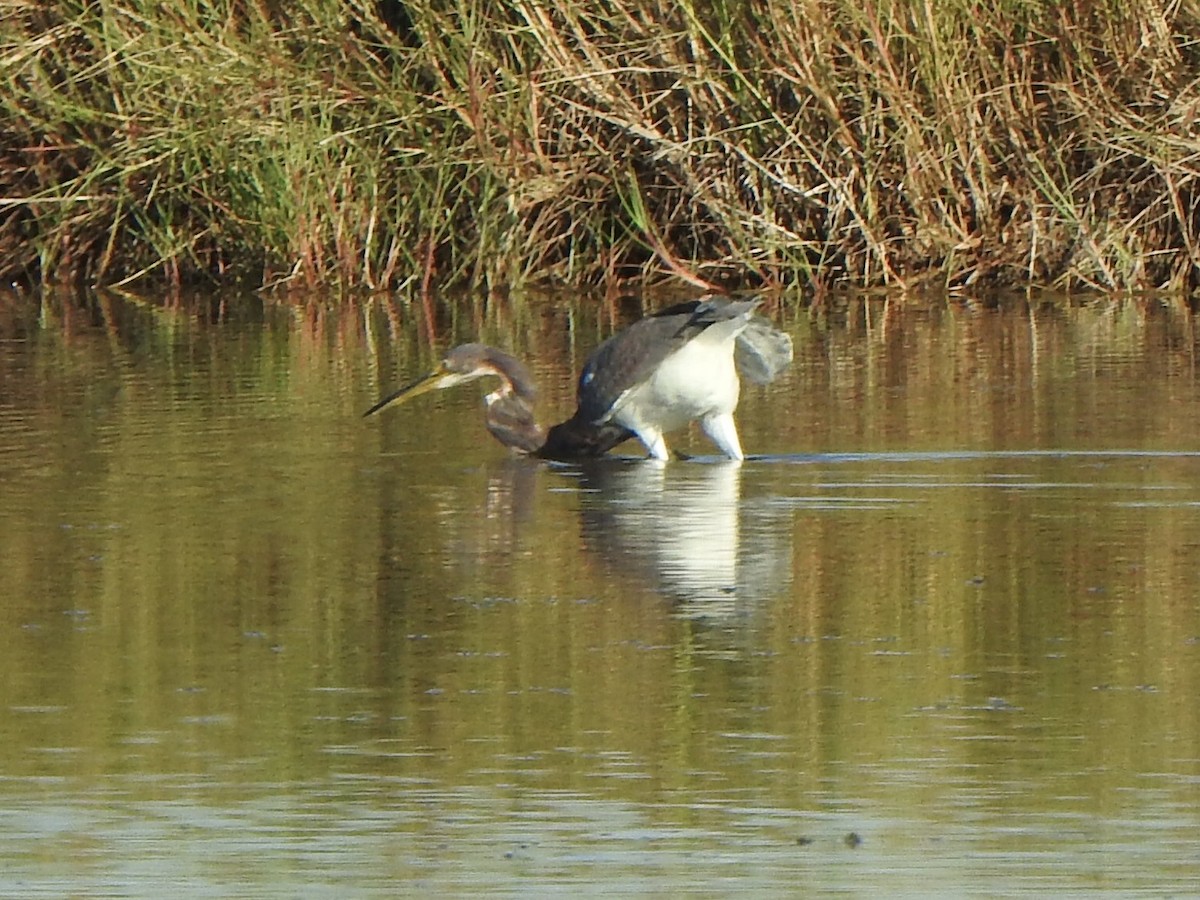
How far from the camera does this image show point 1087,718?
15.4 feet

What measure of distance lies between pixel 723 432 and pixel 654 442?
25 centimetres

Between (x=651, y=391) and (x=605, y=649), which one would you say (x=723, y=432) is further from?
(x=605, y=649)

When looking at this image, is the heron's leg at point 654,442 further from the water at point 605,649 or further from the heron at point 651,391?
the water at point 605,649

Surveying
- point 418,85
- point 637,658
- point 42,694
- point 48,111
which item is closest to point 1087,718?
point 637,658

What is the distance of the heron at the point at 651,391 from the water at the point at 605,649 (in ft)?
0.45

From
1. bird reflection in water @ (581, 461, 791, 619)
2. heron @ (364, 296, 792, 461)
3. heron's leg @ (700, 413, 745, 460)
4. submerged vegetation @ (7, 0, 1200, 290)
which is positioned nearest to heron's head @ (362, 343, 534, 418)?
heron @ (364, 296, 792, 461)

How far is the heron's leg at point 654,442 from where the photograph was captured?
313 inches

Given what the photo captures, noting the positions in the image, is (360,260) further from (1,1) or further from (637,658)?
(637,658)

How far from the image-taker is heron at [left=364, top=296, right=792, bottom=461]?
7.75 metres

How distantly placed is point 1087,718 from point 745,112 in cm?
857

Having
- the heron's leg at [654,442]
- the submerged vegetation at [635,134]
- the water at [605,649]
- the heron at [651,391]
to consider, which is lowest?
the water at [605,649]

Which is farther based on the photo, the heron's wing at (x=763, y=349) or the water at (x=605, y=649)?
the heron's wing at (x=763, y=349)

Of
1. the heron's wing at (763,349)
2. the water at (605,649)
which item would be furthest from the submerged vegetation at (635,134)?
the heron's wing at (763,349)

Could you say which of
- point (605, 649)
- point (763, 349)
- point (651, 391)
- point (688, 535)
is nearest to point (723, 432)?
point (651, 391)
